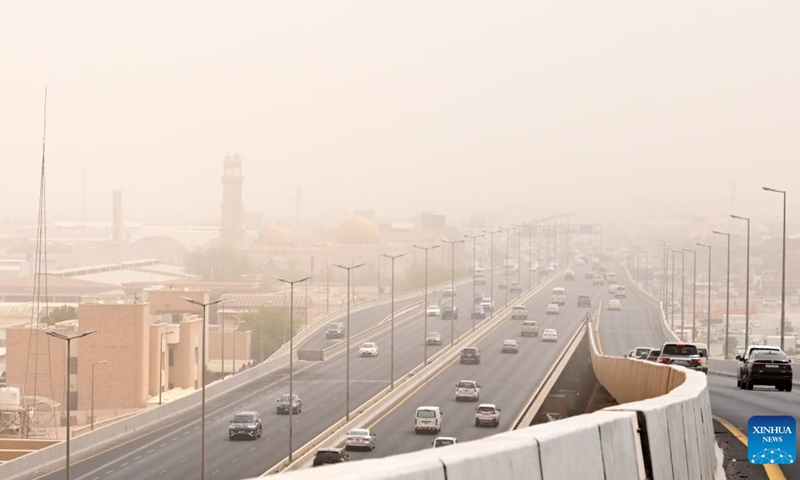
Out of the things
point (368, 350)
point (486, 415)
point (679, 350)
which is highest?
point (679, 350)

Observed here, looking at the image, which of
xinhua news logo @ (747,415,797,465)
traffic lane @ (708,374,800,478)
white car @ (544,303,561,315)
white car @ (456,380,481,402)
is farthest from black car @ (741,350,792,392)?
white car @ (544,303,561,315)

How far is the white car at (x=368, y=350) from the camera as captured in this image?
122m

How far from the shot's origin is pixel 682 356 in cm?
4334

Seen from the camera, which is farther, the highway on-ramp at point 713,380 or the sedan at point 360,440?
the sedan at point 360,440

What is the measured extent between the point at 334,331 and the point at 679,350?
9617 cm

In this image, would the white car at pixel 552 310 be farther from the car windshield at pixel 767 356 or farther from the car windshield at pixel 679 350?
the car windshield at pixel 767 356

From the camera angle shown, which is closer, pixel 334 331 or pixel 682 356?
pixel 682 356

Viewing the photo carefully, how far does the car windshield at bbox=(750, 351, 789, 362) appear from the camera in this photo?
134ft

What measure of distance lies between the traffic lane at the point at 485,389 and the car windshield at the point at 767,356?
2029 centimetres

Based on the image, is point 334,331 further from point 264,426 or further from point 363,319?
point 264,426

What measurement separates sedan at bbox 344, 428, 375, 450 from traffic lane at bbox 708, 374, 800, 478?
2560cm

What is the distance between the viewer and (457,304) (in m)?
183

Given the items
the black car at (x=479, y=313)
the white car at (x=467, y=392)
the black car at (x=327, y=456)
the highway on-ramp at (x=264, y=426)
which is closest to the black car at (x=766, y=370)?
the black car at (x=327, y=456)

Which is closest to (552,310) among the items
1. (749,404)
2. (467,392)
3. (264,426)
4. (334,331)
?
(334,331)
